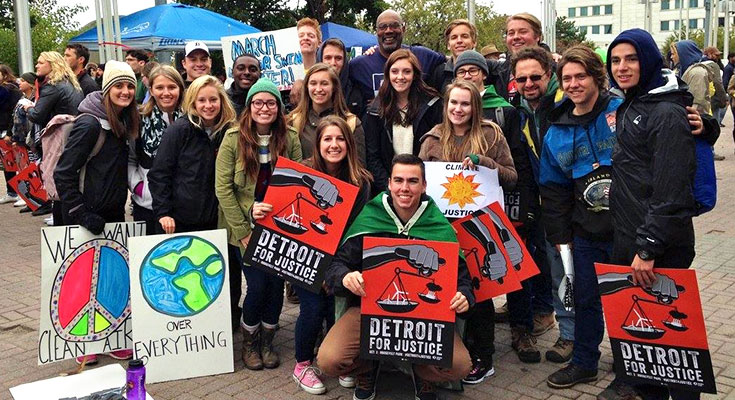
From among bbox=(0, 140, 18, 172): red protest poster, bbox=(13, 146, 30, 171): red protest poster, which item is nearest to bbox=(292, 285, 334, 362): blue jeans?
bbox=(13, 146, 30, 171): red protest poster

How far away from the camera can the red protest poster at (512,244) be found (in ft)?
15.0

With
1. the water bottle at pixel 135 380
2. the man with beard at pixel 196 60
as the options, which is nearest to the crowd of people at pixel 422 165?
the man with beard at pixel 196 60

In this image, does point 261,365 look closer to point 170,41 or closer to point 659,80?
point 659,80

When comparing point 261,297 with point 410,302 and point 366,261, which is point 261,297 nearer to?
point 366,261

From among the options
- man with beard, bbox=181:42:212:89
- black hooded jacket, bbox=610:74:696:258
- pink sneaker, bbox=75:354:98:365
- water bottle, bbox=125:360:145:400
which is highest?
man with beard, bbox=181:42:212:89

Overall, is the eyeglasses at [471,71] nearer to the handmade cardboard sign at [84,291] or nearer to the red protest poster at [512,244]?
the red protest poster at [512,244]

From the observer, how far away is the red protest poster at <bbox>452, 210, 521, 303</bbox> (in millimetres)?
4551

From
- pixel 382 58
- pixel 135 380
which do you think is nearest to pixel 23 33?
pixel 382 58

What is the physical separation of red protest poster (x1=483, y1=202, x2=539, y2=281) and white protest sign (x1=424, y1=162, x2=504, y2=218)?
162 mm

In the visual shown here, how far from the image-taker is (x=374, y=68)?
19.7 feet

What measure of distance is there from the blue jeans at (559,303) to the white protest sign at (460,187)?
0.52m

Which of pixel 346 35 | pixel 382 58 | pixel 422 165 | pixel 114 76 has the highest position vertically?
pixel 346 35

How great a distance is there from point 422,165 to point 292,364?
5.54 ft

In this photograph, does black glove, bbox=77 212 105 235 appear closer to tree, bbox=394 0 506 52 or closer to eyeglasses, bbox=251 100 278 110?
eyeglasses, bbox=251 100 278 110
